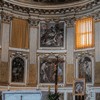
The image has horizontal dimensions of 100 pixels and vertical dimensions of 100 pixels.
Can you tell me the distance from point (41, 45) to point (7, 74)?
3.95 m

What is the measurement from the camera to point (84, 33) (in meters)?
28.5

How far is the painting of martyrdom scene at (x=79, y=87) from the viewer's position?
25.7 meters

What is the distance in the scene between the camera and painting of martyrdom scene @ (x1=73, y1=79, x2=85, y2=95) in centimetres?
2569

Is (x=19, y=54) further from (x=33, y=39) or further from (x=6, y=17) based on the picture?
(x=6, y=17)

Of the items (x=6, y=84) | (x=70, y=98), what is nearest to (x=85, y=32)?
(x=70, y=98)

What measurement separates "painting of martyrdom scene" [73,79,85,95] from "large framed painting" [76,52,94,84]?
146 cm

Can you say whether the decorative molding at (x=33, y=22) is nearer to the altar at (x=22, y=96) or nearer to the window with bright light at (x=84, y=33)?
the window with bright light at (x=84, y=33)

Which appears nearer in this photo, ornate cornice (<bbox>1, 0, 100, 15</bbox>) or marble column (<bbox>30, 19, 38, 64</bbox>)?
ornate cornice (<bbox>1, 0, 100, 15</bbox>)

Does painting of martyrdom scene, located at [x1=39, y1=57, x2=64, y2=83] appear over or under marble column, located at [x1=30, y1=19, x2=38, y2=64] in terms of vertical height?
under

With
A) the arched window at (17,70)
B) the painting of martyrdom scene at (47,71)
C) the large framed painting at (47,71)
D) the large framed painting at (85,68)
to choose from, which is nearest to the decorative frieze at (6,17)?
the arched window at (17,70)

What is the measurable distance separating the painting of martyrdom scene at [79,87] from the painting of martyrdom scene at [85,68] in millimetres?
1548

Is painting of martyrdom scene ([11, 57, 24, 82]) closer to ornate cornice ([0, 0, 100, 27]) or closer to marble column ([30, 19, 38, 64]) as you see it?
marble column ([30, 19, 38, 64])

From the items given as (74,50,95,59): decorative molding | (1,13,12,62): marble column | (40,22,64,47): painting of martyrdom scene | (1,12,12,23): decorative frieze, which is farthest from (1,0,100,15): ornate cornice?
(74,50,95,59): decorative molding

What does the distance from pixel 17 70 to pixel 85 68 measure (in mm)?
5462
